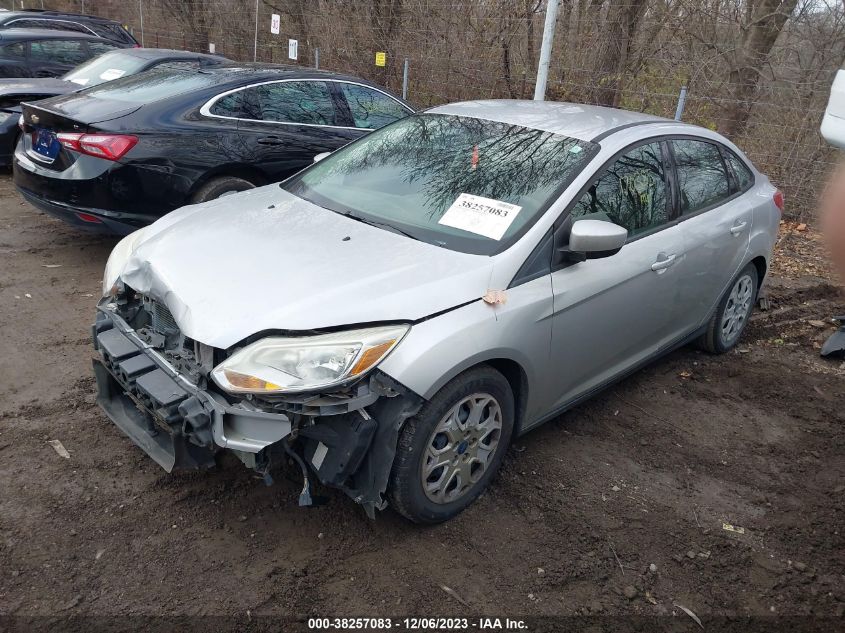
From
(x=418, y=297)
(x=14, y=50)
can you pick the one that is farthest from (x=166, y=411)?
(x=14, y=50)

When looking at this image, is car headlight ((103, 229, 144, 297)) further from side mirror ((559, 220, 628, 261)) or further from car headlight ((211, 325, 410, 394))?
side mirror ((559, 220, 628, 261))

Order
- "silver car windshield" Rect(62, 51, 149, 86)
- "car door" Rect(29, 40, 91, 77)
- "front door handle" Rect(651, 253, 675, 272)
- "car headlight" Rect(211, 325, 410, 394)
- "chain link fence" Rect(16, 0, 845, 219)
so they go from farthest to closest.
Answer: "car door" Rect(29, 40, 91, 77) < "chain link fence" Rect(16, 0, 845, 219) < "silver car windshield" Rect(62, 51, 149, 86) < "front door handle" Rect(651, 253, 675, 272) < "car headlight" Rect(211, 325, 410, 394)

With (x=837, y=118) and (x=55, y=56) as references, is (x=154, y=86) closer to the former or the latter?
(x=55, y=56)

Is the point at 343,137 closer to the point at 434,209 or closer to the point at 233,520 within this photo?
the point at 434,209

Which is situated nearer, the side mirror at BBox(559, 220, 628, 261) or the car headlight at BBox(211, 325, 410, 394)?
the car headlight at BBox(211, 325, 410, 394)

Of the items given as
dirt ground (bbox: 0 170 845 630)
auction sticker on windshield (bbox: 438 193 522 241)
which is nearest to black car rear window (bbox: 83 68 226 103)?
dirt ground (bbox: 0 170 845 630)

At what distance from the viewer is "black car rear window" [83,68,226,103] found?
18.9 feet

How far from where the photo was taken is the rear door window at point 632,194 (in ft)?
11.6

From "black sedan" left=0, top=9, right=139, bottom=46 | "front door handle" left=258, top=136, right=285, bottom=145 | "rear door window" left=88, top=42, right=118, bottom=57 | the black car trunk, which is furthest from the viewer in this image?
"black sedan" left=0, top=9, right=139, bottom=46

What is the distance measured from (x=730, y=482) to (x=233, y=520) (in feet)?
8.26

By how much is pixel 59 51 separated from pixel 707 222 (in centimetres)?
910

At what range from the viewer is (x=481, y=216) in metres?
3.38

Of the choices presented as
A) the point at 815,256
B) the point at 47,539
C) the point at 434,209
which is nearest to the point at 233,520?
the point at 47,539

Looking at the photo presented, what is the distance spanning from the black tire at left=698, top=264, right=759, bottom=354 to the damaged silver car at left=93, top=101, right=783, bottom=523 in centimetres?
40
